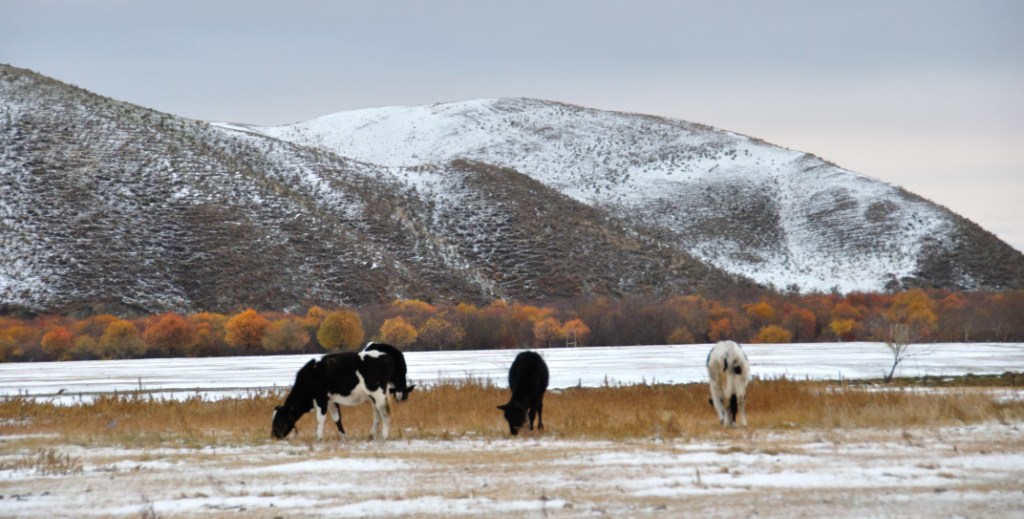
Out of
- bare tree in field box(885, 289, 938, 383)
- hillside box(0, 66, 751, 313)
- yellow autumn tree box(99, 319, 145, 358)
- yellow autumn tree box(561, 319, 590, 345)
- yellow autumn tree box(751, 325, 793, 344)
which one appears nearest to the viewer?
bare tree in field box(885, 289, 938, 383)

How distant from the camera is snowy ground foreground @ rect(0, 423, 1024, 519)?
912 centimetres

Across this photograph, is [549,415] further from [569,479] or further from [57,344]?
[57,344]

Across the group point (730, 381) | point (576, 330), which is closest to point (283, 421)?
point (730, 381)

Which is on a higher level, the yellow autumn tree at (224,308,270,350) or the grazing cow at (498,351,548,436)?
the yellow autumn tree at (224,308,270,350)

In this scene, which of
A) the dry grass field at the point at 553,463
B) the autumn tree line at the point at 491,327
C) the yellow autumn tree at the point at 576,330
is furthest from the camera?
the yellow autumn tree at the point at 576,330

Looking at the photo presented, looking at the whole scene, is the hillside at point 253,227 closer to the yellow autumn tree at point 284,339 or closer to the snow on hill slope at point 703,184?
the snow on hill slope at point 703,184

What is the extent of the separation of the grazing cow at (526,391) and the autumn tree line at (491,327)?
1656 inches

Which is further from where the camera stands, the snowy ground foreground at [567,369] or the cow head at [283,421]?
the snowy ground foreground at [567,369]

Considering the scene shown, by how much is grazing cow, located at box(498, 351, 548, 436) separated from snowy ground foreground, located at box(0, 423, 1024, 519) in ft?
6.42

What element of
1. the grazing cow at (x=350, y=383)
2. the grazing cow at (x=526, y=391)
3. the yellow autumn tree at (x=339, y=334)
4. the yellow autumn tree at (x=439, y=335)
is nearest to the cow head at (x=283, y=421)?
the grazing cow at (x=350, y=383)

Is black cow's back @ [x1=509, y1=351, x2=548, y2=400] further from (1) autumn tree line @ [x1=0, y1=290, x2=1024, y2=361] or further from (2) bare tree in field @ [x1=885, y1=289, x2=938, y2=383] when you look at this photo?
(1) autumn tree line @ [x1=0, y1=290, x2=1024, y2=361]

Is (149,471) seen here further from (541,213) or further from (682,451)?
(541,213)

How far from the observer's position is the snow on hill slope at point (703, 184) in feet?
376

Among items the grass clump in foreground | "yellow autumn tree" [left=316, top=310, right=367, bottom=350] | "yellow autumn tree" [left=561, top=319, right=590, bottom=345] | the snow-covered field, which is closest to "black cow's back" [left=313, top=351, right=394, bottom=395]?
the grass clump in foreground
